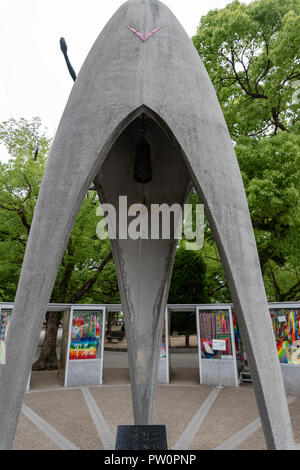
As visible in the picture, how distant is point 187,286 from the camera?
18.5 m

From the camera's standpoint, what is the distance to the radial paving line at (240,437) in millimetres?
5152

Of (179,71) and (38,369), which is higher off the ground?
(179,71)

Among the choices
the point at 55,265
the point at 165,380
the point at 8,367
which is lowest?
the point at 165,380

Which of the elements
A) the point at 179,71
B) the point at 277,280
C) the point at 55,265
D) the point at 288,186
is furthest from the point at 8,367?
the point at 277,280

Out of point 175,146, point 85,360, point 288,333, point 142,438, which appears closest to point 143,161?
point 175,146

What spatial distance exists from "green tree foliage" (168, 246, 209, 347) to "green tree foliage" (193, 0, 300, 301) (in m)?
6.68

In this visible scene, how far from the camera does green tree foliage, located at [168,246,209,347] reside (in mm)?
18359

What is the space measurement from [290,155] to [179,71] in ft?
23.1

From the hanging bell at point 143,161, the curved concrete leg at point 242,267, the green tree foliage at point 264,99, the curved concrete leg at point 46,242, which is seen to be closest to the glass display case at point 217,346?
the green tree foliage at point 264,99

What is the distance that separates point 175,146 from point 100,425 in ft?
18.8

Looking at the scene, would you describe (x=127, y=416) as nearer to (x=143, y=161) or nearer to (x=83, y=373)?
(x=83, y=373)

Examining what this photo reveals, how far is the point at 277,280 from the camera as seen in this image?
57.3 feet

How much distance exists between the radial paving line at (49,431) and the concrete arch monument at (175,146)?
10.6 feet
